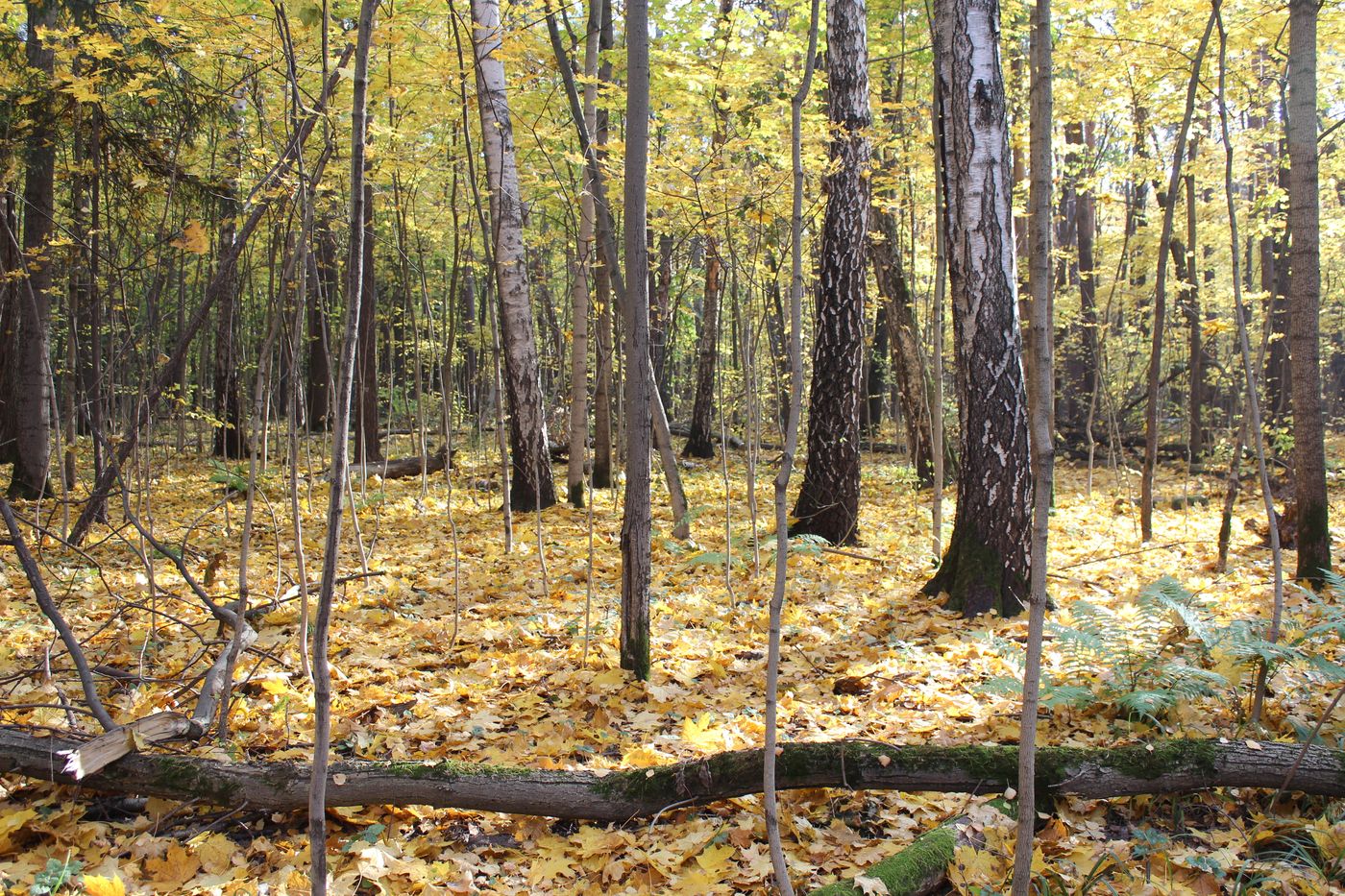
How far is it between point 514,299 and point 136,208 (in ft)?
10.6

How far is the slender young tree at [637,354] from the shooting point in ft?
11.0

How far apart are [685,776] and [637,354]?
1771mm

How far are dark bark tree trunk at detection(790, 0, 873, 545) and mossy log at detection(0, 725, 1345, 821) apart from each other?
4.10 meters

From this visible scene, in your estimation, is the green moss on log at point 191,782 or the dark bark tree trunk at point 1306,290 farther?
the dark bark tree trunk at point 1306,290

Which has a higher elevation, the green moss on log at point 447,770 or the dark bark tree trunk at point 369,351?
the dark bark tree trunk at point 369,351

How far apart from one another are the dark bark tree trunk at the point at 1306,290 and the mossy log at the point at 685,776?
112 inches

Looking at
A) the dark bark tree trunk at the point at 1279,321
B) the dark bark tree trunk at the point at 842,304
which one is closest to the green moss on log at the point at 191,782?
the dark bark tree trunk at the point at 842,304

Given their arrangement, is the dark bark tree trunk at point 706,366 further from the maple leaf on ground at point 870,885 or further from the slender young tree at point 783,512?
the maple leaf on ground at point 870,885

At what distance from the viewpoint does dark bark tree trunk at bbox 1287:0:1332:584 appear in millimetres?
4367

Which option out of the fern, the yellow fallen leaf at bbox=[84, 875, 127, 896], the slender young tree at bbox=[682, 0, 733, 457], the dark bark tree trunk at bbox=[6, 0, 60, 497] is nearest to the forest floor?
the fern

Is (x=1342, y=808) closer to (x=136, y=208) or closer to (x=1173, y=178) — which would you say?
(x=1173, y=178)

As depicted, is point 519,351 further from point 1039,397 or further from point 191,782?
point 1039,397

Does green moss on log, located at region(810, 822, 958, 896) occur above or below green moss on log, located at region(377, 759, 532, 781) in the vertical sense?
below

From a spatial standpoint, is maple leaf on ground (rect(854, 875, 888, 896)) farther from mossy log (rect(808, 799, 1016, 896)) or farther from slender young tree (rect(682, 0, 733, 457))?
slender young tree (rect(682, 0, 733, 457))
